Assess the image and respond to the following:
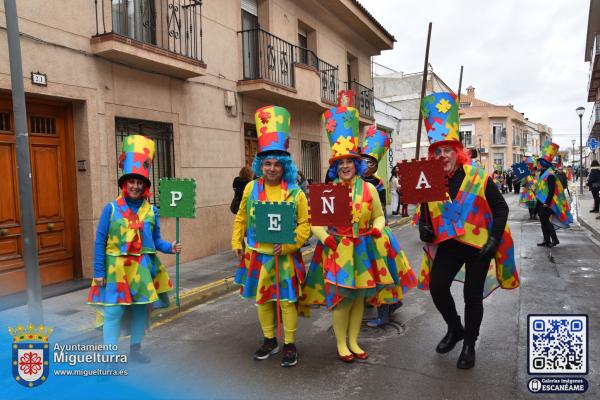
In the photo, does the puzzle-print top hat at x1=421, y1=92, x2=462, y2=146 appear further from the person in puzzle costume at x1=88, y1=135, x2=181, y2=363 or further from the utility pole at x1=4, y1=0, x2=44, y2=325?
the utility pole at x1=4, y1=0, x2=44, y2=325

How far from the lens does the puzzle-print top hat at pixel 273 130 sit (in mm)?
4145

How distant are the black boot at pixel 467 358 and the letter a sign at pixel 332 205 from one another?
1423 mm

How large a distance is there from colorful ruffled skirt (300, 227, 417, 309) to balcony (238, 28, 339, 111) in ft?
23.1

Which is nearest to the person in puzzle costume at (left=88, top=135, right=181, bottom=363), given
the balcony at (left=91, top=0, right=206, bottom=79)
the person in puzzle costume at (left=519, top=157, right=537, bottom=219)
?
the balcony at (left=91, top=0, right=206, bottom=79)

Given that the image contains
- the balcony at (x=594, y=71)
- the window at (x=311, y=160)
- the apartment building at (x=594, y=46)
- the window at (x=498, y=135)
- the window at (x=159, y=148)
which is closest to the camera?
the window at (x=159, y=148)

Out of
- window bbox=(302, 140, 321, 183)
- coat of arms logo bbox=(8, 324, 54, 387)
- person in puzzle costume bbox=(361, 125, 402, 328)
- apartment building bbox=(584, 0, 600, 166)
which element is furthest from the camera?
apartment building bbox=(584, 0, 600, 166)

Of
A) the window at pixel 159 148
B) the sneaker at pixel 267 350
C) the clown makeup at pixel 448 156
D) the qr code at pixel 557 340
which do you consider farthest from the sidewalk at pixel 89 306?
the qr code at pixel 557 340

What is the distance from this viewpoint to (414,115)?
108 ft

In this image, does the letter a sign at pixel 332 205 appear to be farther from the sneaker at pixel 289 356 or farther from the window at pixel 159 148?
the window at pixel 159 148

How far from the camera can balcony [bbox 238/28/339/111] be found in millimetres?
10773

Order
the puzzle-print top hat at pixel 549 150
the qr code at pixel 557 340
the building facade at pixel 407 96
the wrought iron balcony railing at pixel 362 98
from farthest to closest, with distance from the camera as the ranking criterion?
the building facade at pixel 407 96 < the wrought iron balcony railing at pixel 362 98 < the puzzle-print top hat at pixel 549 150 < the qr code at pixel 557 340

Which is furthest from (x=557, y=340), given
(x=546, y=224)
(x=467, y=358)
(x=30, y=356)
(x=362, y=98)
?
(x=362, y=98)

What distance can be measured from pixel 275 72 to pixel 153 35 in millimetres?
3881

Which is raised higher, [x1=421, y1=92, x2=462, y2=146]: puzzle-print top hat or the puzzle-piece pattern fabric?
[x1=421, y1=92, x2=462, y2=146]: puzzle-print top hat
